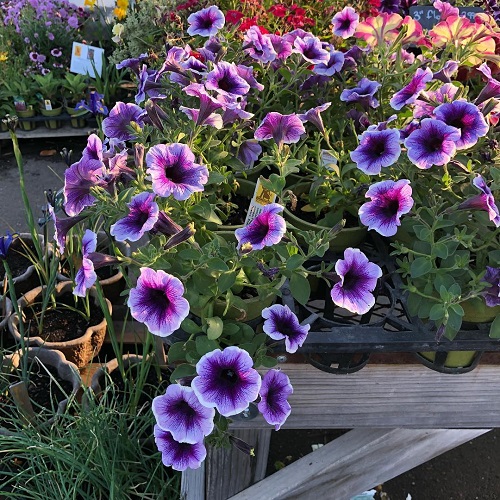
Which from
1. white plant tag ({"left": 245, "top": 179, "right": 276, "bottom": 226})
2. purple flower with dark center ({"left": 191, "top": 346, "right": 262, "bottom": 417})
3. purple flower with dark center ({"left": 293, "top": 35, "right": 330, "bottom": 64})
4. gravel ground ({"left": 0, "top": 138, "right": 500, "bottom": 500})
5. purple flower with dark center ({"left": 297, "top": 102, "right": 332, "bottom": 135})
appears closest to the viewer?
purple flower with dark center ({"left": 191, "top": 346, "right": 262, "bottom": 417})

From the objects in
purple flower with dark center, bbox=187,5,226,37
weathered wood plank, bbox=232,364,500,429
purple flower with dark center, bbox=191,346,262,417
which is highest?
purple flower with dark center, bbox=187,5,226,37

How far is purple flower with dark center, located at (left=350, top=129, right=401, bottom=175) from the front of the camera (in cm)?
107

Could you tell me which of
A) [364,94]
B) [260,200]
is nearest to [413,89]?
[364,94]

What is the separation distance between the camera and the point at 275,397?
997 millimetres

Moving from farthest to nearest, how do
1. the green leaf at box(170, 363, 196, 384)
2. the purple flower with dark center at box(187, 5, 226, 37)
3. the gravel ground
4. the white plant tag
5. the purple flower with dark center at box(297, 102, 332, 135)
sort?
1. the gravel ground
2. the purple flower with dark center at box(187, 5, 226, 37)
3. the purple flower with dark center at box(297, 102, 332, 135)
4. the white plant tag
5. the green leaf at box(170, 363, 196, 384)

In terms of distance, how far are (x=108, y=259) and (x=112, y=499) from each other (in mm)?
613

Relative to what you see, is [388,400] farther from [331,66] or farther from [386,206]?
[331,66]

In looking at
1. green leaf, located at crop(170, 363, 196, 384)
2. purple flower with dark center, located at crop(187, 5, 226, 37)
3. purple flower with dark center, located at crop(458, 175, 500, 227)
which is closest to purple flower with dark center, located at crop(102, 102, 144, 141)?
purple flower with dark center, located at crop(187, 5, 226, 37)

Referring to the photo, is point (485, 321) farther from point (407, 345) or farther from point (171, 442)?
point (171, 442)

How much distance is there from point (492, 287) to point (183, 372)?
1.73 feet

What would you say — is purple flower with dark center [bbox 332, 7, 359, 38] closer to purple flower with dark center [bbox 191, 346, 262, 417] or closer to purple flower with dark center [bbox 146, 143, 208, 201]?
purple flower with dark center [bbox 146, 143, 208, 201]

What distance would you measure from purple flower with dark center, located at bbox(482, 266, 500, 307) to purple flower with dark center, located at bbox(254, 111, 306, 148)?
42cm

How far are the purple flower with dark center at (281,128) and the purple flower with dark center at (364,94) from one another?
229 mm

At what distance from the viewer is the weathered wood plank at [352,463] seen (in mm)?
1223
